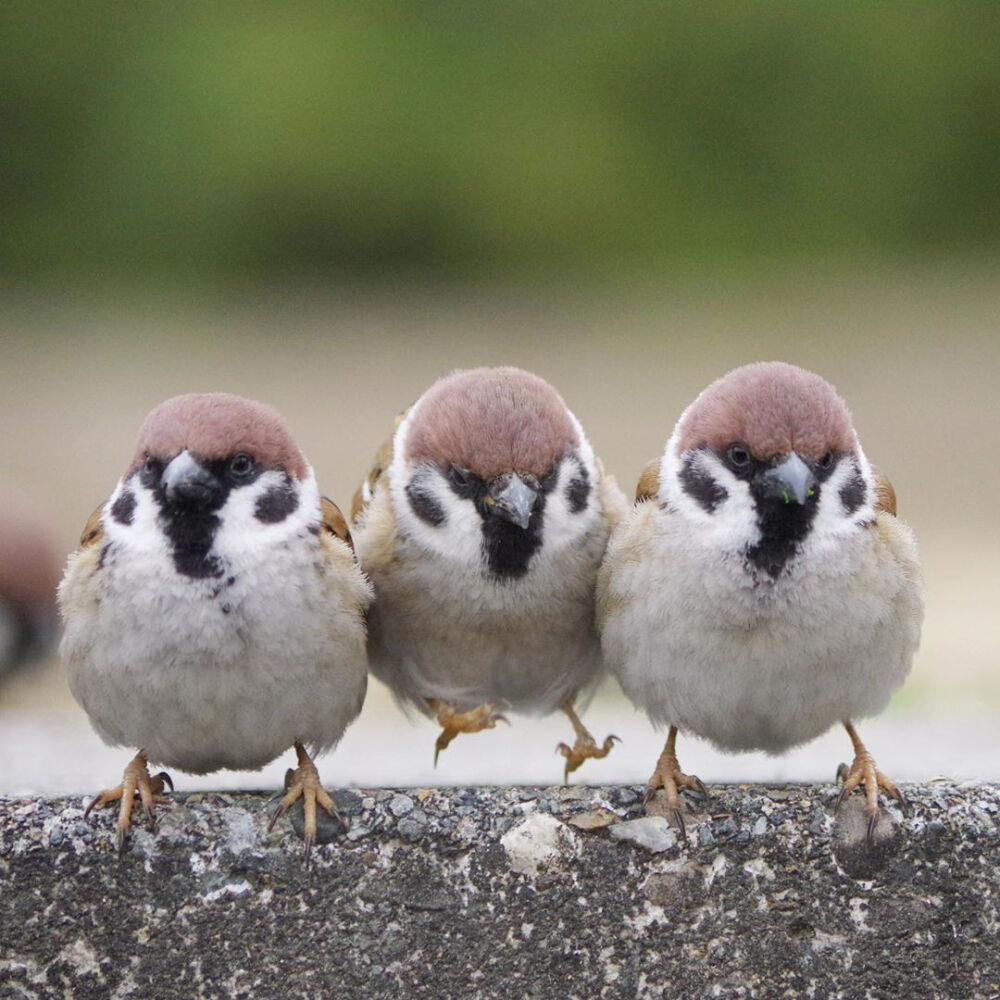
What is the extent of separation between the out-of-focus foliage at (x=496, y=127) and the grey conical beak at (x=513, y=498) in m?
9.21

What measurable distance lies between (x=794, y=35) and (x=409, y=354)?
10.5 feet

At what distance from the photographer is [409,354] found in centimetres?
1145

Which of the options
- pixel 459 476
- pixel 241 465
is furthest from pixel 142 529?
pixel 459 476

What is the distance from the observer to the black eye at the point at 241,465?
8.30 feet

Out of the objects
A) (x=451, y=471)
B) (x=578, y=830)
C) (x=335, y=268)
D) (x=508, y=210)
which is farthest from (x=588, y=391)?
(x=578, y=830)

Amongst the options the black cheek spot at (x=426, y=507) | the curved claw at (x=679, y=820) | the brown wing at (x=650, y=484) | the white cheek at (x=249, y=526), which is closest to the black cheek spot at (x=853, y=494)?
the brown wing at (x=650, y=484)

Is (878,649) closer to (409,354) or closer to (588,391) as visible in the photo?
(588,391)

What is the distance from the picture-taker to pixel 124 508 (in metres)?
2.59

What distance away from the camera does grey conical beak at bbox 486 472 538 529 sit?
2820 mm

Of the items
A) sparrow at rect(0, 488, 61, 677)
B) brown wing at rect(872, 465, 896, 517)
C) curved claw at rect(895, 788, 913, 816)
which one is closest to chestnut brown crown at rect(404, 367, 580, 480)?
brown wing at rect(872, 465, 896, 517)

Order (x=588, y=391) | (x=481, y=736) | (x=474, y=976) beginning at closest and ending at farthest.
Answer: (x=474, y=976) < (x=481, y=736) < (x=588, y=391)

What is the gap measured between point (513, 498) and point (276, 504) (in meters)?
0.41

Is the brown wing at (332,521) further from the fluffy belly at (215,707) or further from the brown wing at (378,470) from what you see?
the brown wing at (378,470)

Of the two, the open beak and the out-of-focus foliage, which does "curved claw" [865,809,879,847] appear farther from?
the out-of-focus foliage
